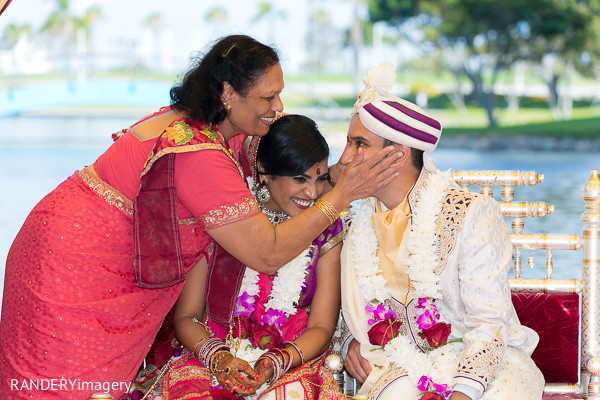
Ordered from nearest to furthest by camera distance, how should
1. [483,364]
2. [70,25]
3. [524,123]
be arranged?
[483,364] → [70,25] → [524,123]

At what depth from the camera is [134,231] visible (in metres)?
2.92

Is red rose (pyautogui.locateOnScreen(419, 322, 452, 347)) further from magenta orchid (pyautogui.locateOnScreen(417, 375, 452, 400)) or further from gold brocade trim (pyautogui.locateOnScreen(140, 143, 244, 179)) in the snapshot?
gold brocade trim (pyautogui.locateOnScreen(140, 143, 244, 179))

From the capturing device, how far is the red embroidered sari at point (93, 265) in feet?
9.51

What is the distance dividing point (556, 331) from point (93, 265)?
7.05 feet

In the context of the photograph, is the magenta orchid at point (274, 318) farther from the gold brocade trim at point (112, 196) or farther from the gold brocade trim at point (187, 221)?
the gold brocade trim at point (112, 196)

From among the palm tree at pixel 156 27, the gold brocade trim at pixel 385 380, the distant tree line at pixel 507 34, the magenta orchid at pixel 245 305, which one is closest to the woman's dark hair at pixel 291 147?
the magenta orchid at pixel 245 305

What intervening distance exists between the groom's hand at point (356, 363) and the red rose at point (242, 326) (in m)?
0.45

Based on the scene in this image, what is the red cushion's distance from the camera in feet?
11.7

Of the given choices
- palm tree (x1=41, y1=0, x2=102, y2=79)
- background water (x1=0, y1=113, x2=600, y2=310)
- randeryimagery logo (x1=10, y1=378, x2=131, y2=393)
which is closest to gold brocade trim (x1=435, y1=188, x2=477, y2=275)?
randeryimagery logo (x1=10, y1=378, x2=131, y2=393)

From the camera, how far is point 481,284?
2854mm

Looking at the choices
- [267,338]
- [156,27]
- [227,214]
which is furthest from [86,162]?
[227,214]

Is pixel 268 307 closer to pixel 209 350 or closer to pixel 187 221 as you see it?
pixel 209 350

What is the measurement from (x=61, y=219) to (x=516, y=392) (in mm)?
1868

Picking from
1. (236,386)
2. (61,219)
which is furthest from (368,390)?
(61,219)
